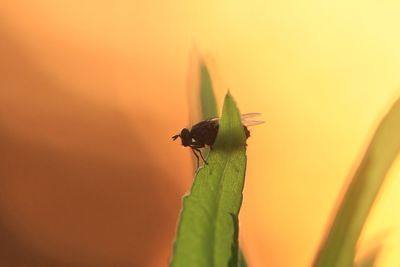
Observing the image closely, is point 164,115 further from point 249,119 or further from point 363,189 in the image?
point 363,189

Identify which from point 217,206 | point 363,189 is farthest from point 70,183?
point 363,189

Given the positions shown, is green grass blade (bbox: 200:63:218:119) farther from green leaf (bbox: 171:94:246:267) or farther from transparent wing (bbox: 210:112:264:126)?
green leaf (bbox: 171:94:246:267)

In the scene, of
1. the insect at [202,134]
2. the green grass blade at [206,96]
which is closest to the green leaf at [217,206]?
the insect at [202,134]

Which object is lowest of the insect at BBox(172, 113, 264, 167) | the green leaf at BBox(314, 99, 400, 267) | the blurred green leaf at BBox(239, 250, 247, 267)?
the blurred green leaf at BBox(239, 250, 247, 267)

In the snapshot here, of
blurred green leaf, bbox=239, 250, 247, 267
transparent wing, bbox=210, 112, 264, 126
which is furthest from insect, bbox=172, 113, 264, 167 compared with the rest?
blurred green leaf, bbox=239, 250, 247, 267

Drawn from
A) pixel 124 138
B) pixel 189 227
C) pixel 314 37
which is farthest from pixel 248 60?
pixel 189 227
